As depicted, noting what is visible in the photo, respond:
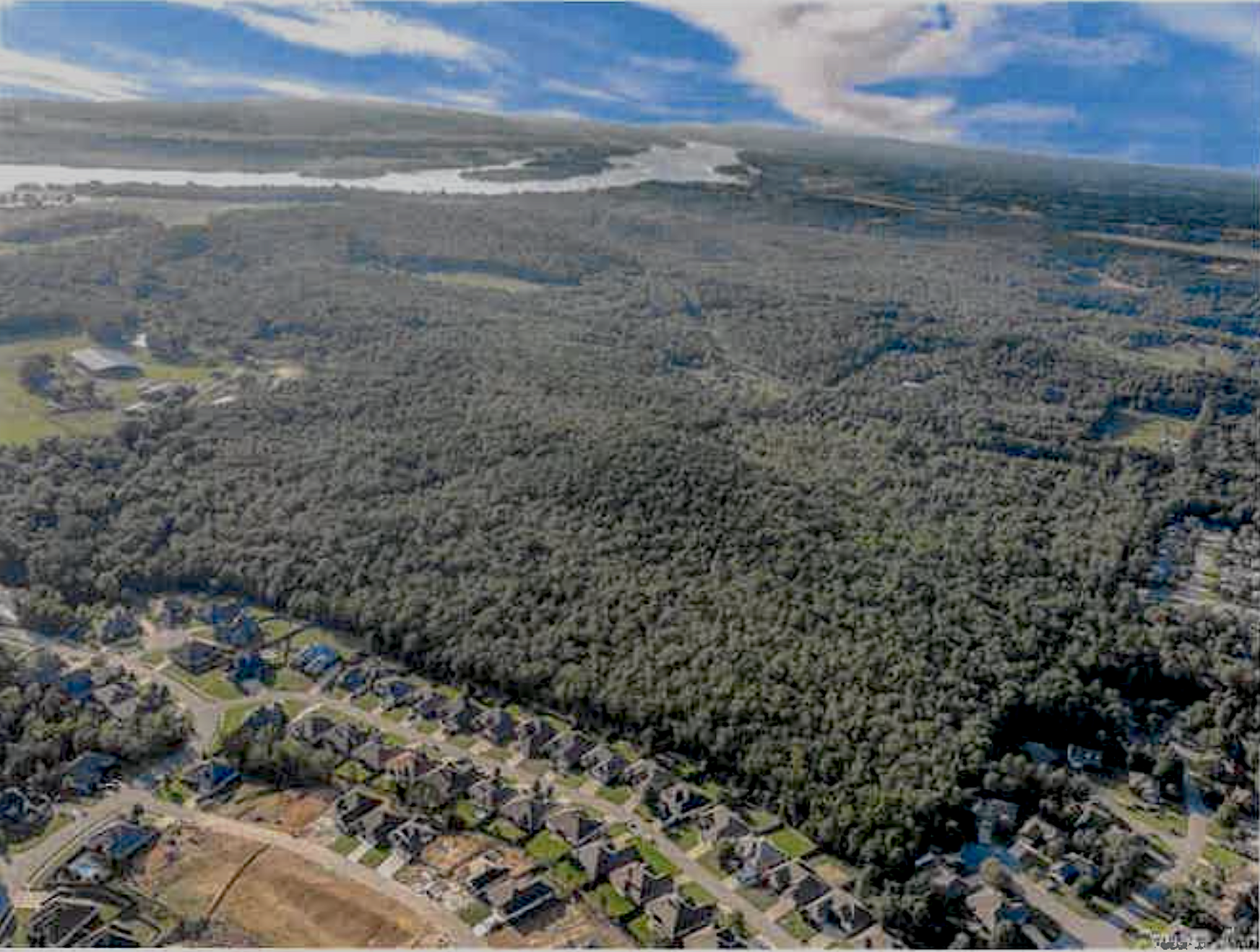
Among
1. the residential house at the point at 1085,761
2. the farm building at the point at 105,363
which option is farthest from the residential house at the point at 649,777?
the farm building at the point at 105,363

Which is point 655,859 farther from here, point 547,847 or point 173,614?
point 173,614

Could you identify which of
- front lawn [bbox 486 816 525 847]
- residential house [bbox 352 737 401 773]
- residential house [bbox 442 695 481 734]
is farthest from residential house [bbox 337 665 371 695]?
front lawn [bbox 486 816 525 847]

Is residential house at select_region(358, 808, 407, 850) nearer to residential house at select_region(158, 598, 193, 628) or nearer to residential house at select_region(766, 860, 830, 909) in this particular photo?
residential house at select_region(766, 860, 830, 909)

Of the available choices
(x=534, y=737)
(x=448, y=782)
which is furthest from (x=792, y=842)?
(x=448, y=782)

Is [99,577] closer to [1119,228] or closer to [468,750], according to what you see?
[468,750]

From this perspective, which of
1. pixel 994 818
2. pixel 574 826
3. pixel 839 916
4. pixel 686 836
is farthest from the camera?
pixel 994 818

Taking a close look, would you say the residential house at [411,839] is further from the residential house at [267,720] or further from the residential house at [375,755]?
the residential house at [267,720]

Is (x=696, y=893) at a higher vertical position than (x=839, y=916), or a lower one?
lower
